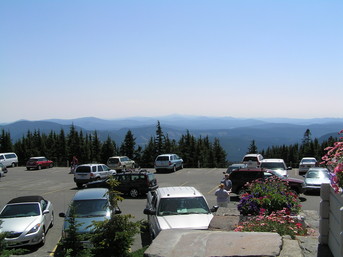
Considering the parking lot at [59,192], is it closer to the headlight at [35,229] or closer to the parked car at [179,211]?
the headlight at [35,229]

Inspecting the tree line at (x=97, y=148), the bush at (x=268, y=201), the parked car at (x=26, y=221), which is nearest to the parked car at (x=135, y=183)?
the parked car at (x=26, y=221)

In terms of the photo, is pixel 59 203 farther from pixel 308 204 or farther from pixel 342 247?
pixel 342 247

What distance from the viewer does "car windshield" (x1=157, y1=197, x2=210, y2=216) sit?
10.5m

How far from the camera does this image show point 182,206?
10.7 meters

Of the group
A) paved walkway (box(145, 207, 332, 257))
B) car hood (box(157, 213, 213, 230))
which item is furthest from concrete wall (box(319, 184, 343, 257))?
car hood (box(157, 213, 213, 230))

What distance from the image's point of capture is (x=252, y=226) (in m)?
7.57

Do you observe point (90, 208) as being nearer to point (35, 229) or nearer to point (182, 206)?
point (35, 229)

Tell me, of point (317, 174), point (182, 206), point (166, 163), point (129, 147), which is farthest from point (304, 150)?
point (182, 206)

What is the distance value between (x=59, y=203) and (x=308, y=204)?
500 inches

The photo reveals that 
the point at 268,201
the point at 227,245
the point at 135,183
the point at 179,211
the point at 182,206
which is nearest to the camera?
the point at 227,245

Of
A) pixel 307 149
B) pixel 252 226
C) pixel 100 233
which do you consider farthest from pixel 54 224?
pixel 307 149

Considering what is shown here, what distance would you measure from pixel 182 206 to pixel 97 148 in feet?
278

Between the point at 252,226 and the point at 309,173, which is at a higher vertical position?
the point at 252,226

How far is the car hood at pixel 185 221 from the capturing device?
953 centimetres
